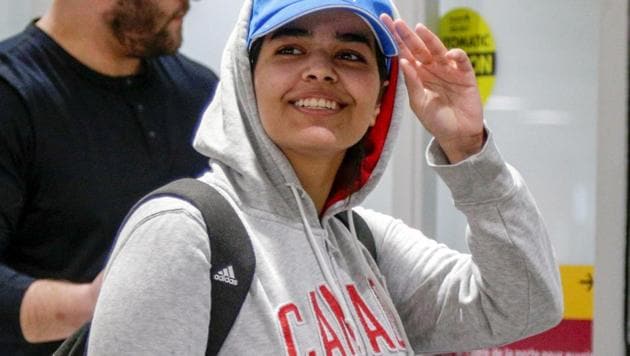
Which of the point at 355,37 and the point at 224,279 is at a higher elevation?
the point at 355,37

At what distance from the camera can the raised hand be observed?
147cm

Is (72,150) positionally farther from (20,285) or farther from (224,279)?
(224,279)

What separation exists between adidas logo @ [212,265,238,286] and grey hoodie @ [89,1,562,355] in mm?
21

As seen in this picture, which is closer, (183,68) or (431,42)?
(431,42)

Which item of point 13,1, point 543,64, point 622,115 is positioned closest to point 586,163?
point 543,64

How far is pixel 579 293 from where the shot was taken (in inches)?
106

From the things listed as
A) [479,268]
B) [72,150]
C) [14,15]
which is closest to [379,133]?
[479,268]

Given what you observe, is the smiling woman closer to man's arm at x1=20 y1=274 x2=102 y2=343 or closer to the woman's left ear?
the woman's left ear

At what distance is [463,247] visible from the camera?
9.49 ft

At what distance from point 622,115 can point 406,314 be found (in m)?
0.72

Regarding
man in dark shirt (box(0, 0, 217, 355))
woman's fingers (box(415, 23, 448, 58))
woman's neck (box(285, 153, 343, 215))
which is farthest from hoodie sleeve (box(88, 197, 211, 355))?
man in dark shirt (box(0, 0, 217, 355))

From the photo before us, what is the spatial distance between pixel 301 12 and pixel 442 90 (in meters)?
0.29

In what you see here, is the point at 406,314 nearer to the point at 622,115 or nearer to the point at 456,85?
the point at 456,85

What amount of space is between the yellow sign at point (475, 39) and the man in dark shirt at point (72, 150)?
0.98 m
